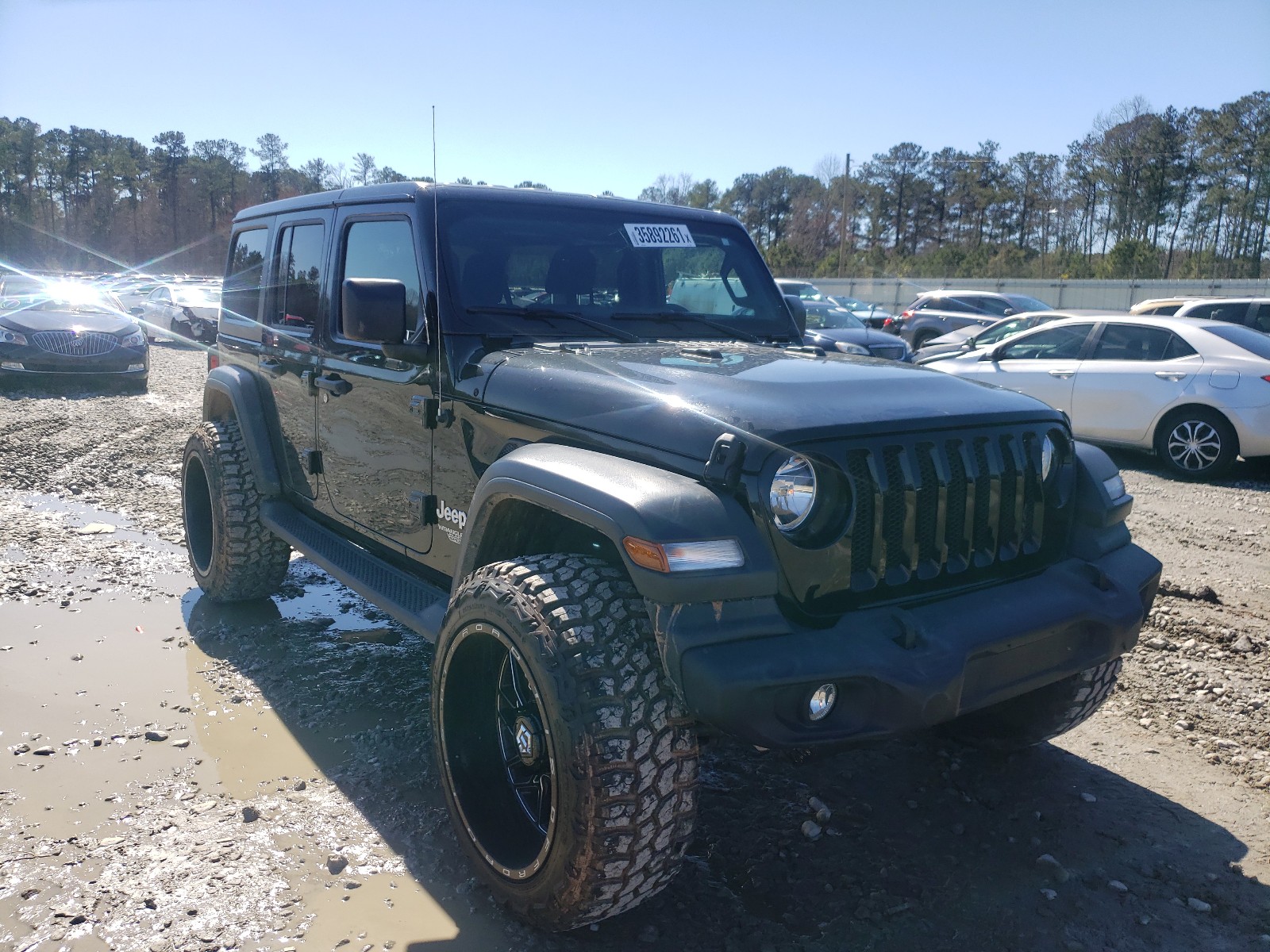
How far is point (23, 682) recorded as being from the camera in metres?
4.07

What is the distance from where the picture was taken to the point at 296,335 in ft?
14.3

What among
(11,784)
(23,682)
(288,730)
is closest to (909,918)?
(288,730)

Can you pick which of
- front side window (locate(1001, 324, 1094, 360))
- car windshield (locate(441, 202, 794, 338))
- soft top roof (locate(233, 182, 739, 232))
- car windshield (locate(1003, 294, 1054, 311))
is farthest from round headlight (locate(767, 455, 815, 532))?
car windshield (locate(1003, 294, 1054, 311))

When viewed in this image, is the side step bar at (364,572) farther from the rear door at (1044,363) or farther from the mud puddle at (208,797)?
the rear door at (1044,363)

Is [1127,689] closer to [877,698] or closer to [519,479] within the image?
[877,698]

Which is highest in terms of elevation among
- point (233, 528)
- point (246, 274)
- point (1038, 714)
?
point (246, 274)

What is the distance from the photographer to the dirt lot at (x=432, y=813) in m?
2.60

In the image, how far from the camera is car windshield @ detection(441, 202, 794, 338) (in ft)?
11.2

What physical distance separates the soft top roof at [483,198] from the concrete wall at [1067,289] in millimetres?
29371

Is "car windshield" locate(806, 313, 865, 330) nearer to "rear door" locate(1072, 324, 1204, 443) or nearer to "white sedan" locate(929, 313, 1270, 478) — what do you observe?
"white sedan" locate(929, 313, 1270, 478)

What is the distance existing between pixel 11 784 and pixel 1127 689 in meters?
4.34

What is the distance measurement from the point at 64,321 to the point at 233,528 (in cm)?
1021

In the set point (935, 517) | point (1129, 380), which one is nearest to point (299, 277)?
point (935, 517)

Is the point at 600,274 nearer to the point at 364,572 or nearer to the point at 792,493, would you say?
the point at 364,572
